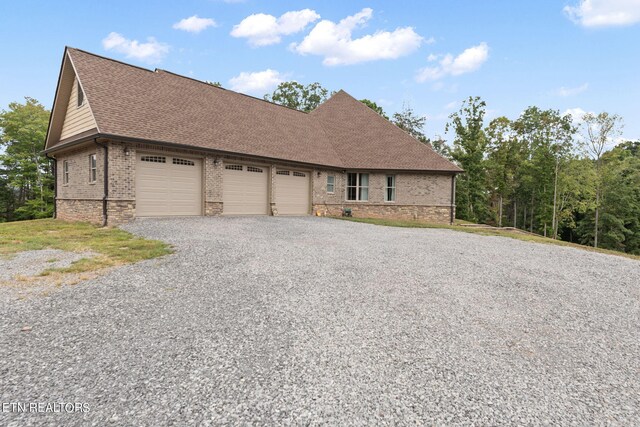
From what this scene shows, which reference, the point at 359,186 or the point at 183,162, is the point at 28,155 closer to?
the point at 183,162

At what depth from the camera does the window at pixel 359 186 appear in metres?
21.4

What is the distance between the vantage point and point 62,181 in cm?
1597

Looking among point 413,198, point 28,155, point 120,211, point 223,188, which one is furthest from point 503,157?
point 28,155

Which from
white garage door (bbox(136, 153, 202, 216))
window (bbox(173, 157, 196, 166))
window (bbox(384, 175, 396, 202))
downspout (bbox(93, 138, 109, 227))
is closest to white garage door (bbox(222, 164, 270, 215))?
white garage door (bbox(136, 153, 202, 216))

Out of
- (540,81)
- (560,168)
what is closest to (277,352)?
(540,81)

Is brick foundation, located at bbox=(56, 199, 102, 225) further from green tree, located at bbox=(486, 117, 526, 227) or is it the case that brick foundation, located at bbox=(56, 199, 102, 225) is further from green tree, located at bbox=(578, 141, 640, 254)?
green tree, located at bbox=(578, 141, 640, 254)

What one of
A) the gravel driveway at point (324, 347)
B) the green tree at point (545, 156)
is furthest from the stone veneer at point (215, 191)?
the green tree at point (545, 156)

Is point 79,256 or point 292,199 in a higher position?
point 292,199

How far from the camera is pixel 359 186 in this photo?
21469 mm

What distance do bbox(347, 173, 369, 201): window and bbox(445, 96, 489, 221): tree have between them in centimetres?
1447

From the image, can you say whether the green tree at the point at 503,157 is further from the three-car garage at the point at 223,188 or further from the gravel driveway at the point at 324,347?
the gravel driveway at the point at 324,347

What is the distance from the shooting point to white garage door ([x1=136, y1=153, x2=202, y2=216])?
12719mm

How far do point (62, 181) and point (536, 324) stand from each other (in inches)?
786

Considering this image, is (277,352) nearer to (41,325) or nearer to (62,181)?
(41,325)
